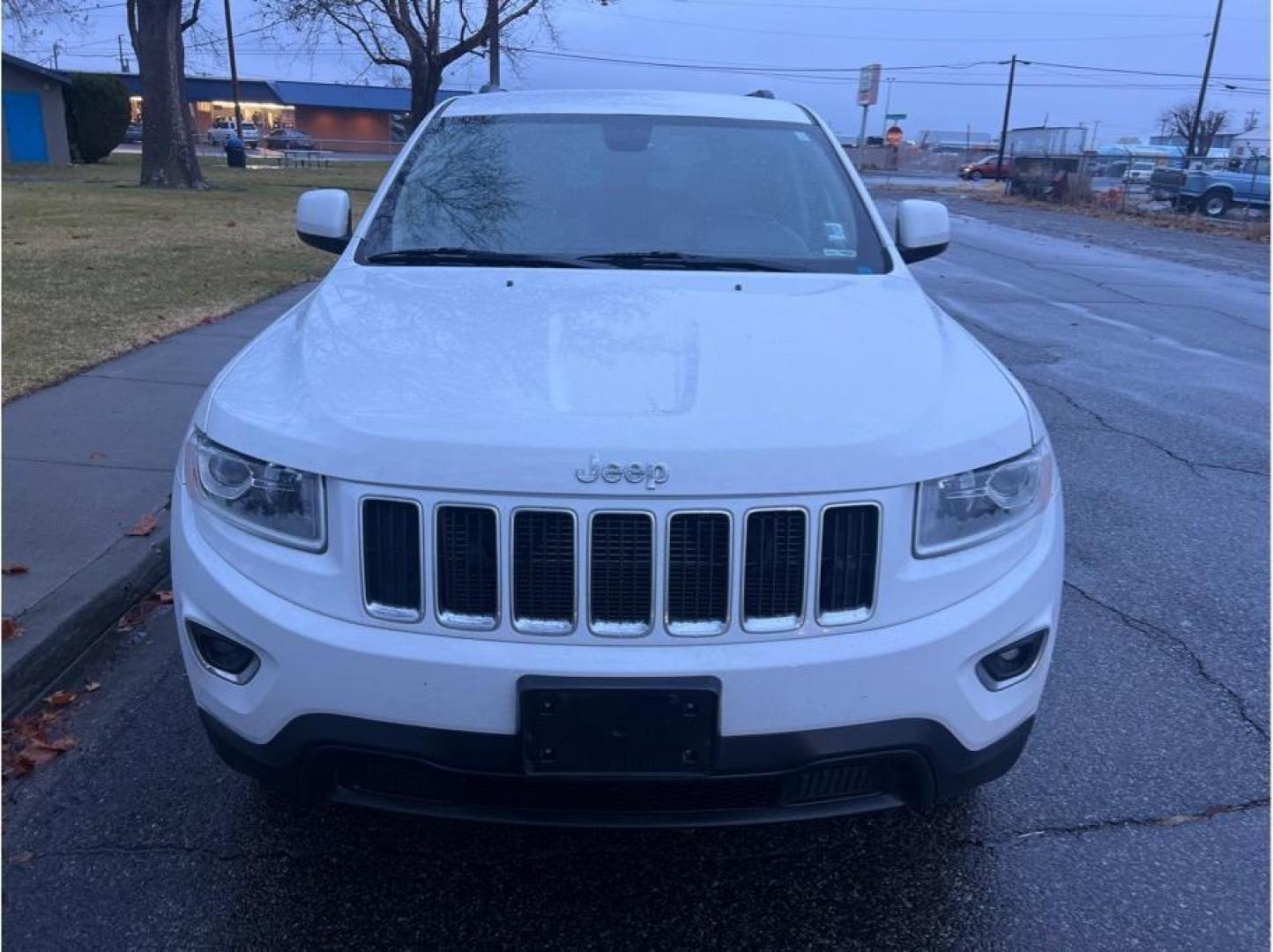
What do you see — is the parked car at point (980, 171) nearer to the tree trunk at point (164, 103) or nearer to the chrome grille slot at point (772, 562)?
the tree trunk at point (164, 103)

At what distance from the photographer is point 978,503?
242 centimetres

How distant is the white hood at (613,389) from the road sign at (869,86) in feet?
210

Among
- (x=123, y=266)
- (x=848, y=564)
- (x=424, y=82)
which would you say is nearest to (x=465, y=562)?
(x=848, y=564)

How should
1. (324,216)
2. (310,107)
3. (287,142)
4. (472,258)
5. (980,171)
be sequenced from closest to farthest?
(472,258) → (324,216) → (980,171) → (287,142) → (310,107)

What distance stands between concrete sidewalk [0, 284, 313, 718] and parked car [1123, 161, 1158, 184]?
1558 inches

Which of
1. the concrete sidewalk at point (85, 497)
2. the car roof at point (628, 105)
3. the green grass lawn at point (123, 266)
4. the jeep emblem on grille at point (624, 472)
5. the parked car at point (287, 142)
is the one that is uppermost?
the car roof at point (628, 105)

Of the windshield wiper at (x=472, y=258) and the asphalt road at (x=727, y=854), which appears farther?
the windshield wiper at (x=472, y=258)

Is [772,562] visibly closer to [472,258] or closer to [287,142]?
[472,258]

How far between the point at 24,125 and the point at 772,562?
4318cm

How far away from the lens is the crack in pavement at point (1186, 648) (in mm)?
3527

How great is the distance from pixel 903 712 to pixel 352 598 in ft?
3.74

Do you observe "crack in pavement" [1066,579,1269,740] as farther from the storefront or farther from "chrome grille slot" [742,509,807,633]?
the storefront

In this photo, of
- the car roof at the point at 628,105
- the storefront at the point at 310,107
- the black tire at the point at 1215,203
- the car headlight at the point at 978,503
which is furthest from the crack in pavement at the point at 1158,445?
the storefront at the point at 310,107

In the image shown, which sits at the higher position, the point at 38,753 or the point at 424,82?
the point at 424,82
